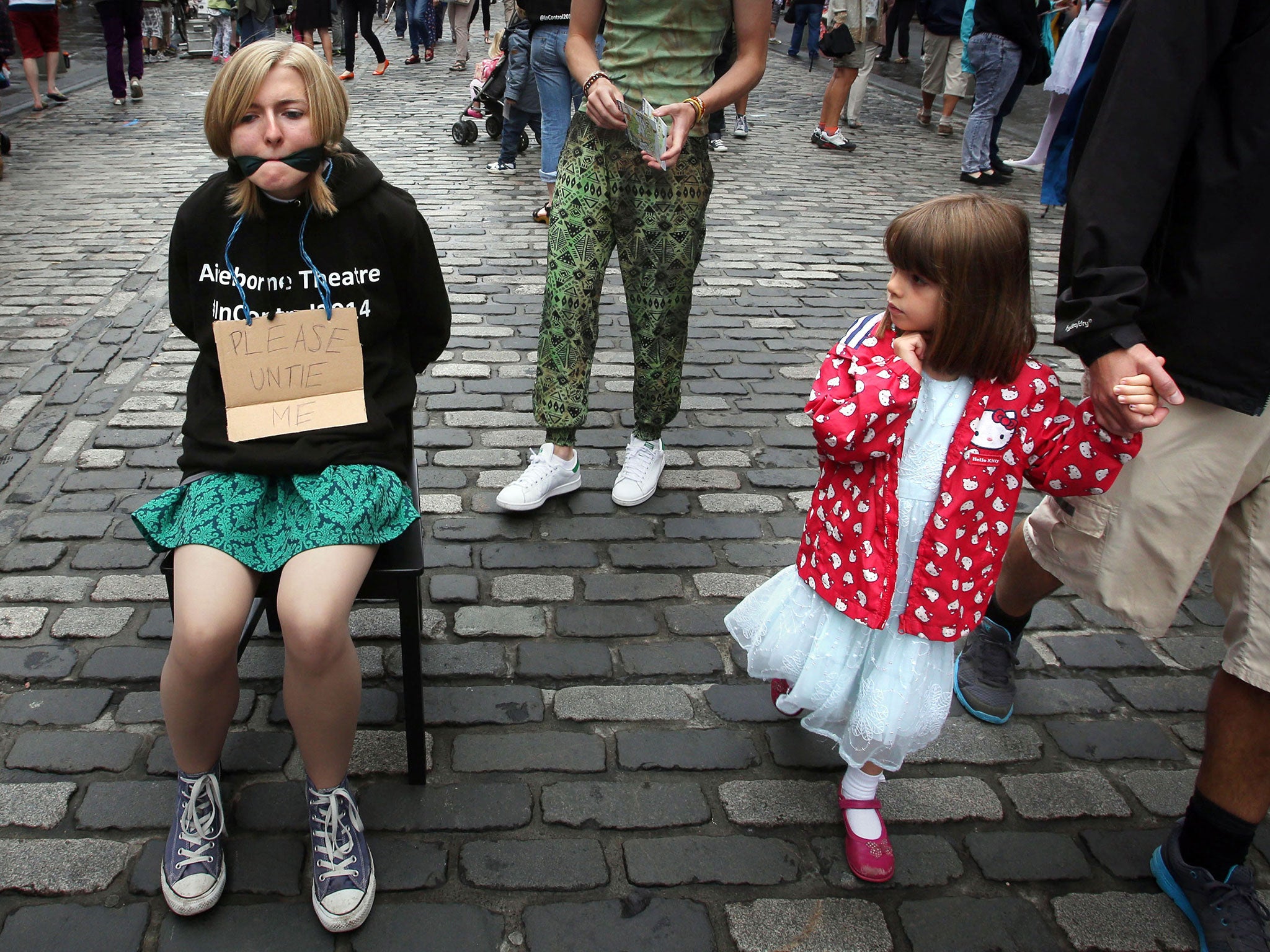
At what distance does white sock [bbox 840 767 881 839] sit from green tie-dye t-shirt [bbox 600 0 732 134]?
6.82 feet

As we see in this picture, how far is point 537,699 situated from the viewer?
2643 mm

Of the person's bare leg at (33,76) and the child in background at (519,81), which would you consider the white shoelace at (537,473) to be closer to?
the child in background at (519,81)

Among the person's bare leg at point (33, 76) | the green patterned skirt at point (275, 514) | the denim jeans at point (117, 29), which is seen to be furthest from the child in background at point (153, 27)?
the green patterned skirt at point (275, 514)

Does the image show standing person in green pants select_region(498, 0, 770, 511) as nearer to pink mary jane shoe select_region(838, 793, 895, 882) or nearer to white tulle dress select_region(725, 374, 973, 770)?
white tulle dress select_region(725, 374, 973, 770)

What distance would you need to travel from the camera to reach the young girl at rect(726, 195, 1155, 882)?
1925 mm

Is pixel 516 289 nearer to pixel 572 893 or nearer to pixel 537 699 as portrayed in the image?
pixel 537 699

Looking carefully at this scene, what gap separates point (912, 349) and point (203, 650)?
1518 millimetres

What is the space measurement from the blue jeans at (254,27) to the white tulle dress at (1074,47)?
10323 mm

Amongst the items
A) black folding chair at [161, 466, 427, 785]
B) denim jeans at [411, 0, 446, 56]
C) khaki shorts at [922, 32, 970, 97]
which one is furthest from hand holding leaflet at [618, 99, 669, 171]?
denim jeans at [411, 0, 446, 56]

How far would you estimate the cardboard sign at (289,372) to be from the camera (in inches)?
86.4

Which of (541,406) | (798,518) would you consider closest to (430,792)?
(541,406)

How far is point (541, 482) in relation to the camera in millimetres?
3447

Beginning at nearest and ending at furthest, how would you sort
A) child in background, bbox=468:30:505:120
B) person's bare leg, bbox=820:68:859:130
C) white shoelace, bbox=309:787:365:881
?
white shoelace, bbox=309:787:365:881
child in background, bbox=468:30:505:120
person's bare leg, bbox=820:68:859:130

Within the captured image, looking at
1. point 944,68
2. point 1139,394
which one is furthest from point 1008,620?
point 944,68
